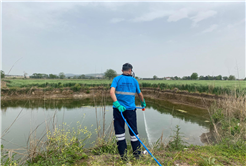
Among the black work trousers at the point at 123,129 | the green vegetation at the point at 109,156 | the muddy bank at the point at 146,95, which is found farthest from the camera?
the muddy bank at the point at 146,95

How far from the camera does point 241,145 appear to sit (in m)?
2.80

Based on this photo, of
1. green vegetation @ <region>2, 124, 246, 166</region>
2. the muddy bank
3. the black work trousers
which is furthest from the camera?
the muddy bank

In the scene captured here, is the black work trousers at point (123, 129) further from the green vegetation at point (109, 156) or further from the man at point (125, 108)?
the green vegetation at point (109, 156)

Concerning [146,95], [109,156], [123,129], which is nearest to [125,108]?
[123,129]

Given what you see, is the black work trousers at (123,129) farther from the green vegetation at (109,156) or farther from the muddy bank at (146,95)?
the muddy bank at (146,95)

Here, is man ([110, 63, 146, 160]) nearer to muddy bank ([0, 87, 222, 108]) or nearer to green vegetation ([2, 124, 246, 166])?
green vegetation ([2, 124, 246, 166])

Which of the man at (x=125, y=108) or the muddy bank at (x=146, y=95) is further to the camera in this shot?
the muddy bank at (x=146, y=95)

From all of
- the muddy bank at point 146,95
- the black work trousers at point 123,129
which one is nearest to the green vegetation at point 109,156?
the black work trousers at point 123,129

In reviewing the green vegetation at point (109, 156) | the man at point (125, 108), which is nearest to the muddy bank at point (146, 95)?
the green vegetation at point (109, 156)

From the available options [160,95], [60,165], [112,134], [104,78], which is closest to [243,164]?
[112,134]

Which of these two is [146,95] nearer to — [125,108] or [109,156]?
[109,156]

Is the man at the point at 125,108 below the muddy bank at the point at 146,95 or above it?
above

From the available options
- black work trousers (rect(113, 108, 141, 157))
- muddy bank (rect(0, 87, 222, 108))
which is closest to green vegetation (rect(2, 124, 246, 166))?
black work trousers (rect(113, 108, 141, 157))

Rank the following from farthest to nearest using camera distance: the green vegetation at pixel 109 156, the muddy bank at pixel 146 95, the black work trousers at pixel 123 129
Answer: the muddy bank at pixel 146 95 → the black work trousers at pixel 123 129 → the green vegetation at pixel 109 156
